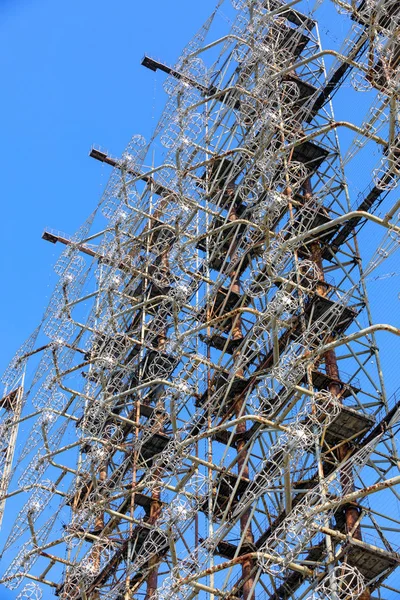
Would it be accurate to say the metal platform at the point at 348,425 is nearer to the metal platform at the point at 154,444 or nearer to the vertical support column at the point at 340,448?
the vertical support column at the point at 340,448

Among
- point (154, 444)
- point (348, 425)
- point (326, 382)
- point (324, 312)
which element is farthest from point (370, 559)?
point (154, 444)

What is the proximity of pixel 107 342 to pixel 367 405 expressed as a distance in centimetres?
1464

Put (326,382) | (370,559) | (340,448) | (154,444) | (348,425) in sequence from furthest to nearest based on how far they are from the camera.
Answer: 1. (154,444)
2. (326,382)
3. (340,448)
4. (348,425)
5. (370,559)

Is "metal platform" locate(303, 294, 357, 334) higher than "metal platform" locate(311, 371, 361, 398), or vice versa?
"metal platform" locate(303, 294, 357, 334)

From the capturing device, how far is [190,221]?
53156mm

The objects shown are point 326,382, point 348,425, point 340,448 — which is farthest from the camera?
point 326,382

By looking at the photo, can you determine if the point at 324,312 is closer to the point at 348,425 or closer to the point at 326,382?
the point at 326,382

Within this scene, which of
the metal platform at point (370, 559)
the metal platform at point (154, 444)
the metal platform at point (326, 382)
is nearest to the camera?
the metal platform at point (370, 559)

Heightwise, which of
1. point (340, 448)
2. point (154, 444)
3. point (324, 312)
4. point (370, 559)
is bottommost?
point (370, 559)

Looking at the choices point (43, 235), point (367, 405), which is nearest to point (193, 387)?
point (367, 405)

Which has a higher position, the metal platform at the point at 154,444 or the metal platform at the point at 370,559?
the metal platform at the point at 154,444

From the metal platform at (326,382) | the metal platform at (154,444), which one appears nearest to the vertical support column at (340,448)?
the metal platform at (326,382)

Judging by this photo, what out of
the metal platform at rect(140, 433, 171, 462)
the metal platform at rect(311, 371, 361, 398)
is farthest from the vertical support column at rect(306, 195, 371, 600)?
the metal platform at rect(140, 433, 171, 462)

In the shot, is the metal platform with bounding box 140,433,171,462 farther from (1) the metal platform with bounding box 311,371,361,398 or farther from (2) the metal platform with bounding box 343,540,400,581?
(2) the metal platform with bounding box 343,540,400,581
